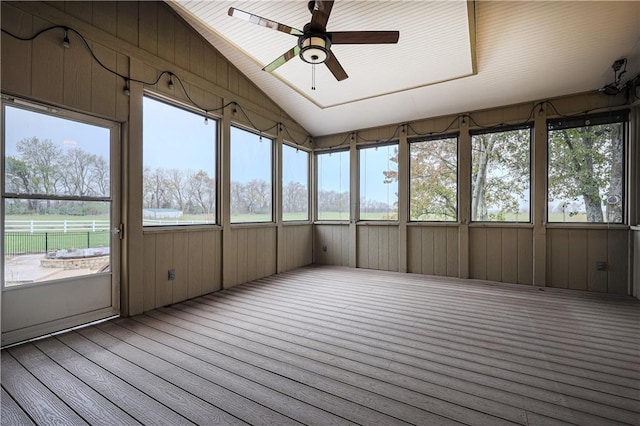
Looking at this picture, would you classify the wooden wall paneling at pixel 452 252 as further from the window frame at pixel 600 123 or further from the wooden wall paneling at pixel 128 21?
the wooden wall paneling at pixel 128 21

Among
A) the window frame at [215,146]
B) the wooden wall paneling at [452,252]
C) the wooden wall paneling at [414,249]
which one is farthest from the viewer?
the wooden wall paneling at [414,249]

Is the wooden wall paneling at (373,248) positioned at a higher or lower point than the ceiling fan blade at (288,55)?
lower

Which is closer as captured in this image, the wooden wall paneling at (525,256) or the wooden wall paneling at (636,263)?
the wooden wall paneling at (636,263)

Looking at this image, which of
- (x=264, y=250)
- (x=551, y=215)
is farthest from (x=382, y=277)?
(x=551, y=215)

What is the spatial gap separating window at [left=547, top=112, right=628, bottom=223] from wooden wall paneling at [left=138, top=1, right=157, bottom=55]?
18.5 ft

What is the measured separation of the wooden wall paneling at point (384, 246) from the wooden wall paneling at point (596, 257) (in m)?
2.86

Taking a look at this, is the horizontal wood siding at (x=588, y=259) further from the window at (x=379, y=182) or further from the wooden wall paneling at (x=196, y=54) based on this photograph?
the wooden wall paneling at (x=196, y=54)

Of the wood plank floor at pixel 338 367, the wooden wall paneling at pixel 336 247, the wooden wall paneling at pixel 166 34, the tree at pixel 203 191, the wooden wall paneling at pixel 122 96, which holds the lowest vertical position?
the wood plank floor at pixel 338 367

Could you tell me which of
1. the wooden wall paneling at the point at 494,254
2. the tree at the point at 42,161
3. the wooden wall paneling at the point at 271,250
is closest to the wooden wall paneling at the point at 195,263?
the wooden wall paneling at the point at 271,250

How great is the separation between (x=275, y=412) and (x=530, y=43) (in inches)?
177

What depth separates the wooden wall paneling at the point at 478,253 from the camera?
190 inches

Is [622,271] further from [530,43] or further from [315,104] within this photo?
[315,104]

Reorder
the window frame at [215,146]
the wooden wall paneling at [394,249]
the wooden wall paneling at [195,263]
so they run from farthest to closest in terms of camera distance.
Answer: the wooden wall paneling at [394,249] < the wooden wall paneling at [195,263] < the window frame at [215,146]

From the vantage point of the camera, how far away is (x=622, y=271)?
13.2 ft
